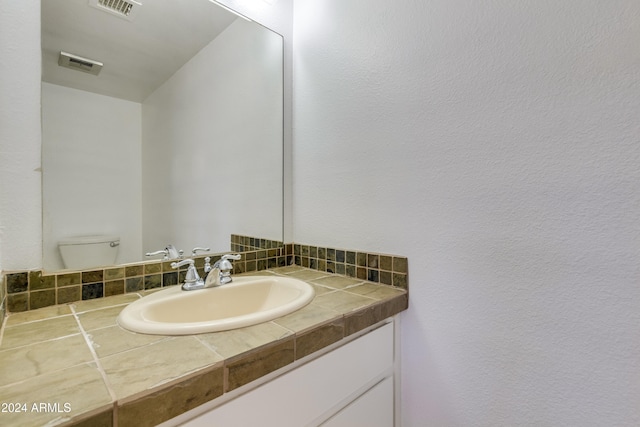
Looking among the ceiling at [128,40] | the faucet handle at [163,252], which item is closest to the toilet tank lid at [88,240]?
the faucet handle at [163,252]

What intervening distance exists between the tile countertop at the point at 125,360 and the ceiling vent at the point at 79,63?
71cm

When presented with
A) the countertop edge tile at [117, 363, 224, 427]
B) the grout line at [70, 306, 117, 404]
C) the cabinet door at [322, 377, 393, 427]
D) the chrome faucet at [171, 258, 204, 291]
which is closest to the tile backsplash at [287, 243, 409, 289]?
the cabinet door at [322, 377, 393, 427]

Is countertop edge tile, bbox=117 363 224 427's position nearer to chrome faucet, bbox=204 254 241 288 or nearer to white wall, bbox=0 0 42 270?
chrome faucet, bbox=204 254 241 288

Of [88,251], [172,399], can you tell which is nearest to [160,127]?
[88,251]

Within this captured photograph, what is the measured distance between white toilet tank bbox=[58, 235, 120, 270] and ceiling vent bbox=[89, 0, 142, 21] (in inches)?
29.2

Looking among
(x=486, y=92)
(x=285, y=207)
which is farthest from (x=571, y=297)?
(x=285, y=207)

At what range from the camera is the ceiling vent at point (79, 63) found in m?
0.85

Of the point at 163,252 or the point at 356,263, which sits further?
the point at 356,263

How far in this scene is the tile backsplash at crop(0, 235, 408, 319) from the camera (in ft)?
2.52

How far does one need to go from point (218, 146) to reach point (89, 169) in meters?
0.49

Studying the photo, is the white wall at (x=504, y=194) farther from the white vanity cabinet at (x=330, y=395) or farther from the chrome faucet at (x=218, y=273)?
the chrome faucet at (x=218, y=273)

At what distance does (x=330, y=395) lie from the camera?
2.43 feet

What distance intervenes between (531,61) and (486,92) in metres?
0.12

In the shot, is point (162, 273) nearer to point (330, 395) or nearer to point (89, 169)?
point (89, 169)
